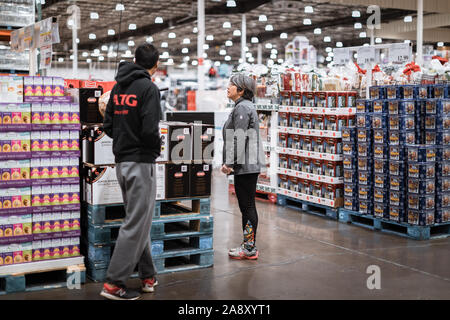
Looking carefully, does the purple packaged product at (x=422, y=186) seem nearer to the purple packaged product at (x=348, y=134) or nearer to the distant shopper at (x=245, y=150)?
the purple packaged product at (x=348, y=134)

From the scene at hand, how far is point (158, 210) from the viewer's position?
4.93 meters

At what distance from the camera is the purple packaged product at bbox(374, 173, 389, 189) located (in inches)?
269

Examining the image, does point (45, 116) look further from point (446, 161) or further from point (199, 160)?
point (446, 161)

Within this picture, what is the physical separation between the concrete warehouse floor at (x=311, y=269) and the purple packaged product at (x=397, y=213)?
10.1 inches

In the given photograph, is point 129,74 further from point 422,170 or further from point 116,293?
point 422,170

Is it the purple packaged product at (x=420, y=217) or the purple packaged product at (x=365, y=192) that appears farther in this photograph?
the purple packaged product at (x=365, y=192)

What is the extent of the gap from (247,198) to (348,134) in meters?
Answer: 2.47

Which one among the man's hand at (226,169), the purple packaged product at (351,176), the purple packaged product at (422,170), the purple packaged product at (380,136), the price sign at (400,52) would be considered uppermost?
the price sign at (400,52)

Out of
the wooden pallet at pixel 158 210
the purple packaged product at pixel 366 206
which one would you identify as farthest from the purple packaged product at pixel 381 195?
the wooden pallet at pixel 158 210

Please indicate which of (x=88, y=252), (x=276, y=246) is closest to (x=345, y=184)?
(x=276, y=246)

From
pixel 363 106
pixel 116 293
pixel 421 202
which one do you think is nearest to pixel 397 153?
pixel 421 202

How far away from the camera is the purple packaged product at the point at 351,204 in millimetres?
7262

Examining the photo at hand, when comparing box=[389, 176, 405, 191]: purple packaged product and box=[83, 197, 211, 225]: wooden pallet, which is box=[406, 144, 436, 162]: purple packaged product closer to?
box=[389, 176, 405, 191]: purple packaged product

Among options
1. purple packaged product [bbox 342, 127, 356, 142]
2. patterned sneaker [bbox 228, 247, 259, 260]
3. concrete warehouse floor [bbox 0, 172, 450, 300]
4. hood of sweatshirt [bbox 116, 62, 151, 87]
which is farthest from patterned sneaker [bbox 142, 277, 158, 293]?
purple packaged product [bbox 342, 127, 356, 142]
